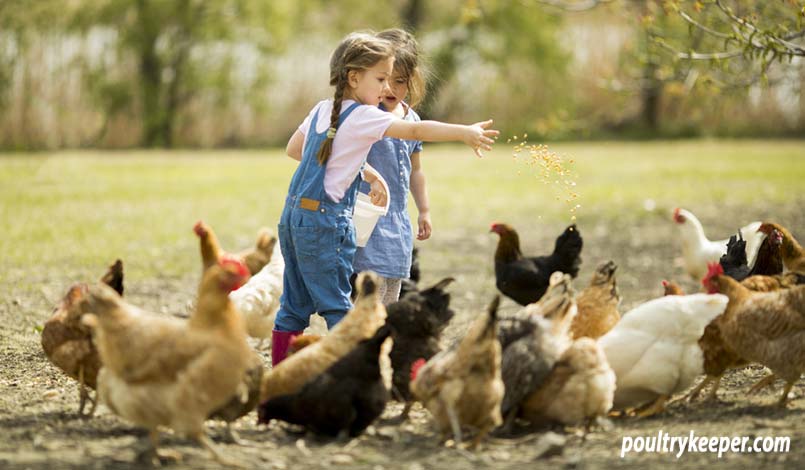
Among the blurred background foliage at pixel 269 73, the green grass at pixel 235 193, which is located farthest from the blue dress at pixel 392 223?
the blurred background foliage at pixel 269 73


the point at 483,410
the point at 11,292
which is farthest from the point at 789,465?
the point at 11,292

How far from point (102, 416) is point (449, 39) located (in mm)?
26109

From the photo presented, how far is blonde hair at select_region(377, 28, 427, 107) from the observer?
5852 millimetres

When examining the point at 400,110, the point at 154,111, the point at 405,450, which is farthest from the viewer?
the point at 154,111

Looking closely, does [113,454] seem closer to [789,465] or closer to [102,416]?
[102,416]

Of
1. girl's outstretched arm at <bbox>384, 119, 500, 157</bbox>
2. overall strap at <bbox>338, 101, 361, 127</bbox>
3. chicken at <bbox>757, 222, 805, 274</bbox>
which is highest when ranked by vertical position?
overall strap at <bbox>338, 101, 361, 127</bbox>

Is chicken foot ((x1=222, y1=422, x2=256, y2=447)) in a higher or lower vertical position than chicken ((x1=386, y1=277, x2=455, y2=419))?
lower

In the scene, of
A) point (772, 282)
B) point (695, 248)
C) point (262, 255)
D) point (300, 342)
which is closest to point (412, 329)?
point (300, 342)

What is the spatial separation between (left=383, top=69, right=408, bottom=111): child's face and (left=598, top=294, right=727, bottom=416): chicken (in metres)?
1.92

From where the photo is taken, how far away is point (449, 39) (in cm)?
3012

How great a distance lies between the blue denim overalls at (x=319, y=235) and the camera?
17.5 ft

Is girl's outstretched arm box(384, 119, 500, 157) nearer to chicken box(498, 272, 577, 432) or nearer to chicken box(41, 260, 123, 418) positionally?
chicken box(498, 272, 577, 432)

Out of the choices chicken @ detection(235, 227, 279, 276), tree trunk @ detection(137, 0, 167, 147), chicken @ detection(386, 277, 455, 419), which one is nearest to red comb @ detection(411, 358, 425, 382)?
chicken @ detection(386, 277, 455, 419)

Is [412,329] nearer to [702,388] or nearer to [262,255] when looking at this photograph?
[702,388]
